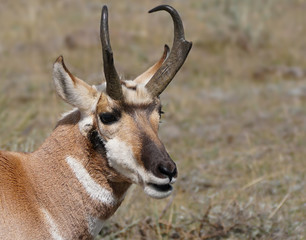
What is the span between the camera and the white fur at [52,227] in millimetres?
4402

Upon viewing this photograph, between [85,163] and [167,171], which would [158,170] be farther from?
[85,163]

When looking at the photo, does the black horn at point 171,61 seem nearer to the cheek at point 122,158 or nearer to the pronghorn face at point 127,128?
the pronghorn face at point 127,128

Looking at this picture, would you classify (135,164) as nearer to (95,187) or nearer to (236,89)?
(95,187)

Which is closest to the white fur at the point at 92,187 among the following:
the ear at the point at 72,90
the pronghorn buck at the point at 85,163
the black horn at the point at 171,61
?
the pronghorn buck at the point at 85,163

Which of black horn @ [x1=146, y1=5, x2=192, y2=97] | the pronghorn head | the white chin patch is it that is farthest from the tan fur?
black horn @ [x1=146, y1=5, x2=192, y2=97]

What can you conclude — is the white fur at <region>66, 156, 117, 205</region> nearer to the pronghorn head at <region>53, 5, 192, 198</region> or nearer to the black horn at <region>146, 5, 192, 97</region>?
the pronghorn head at <region>53, 5, 192, 198</region>

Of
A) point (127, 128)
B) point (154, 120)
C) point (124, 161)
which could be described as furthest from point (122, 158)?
point (154, 120)

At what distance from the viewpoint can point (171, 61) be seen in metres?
4.84

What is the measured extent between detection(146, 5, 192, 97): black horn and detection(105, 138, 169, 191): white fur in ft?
1.74

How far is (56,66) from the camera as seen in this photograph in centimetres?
443

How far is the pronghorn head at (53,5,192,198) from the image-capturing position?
4285 millimetres

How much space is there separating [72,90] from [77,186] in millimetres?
677

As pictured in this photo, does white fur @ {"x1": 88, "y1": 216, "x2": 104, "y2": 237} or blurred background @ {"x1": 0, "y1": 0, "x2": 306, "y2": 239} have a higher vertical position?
white fur @ {"x1": 88, "y1": 216, "x2": 104, "y2": 237}

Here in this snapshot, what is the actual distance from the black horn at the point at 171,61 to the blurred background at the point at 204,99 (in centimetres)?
74
